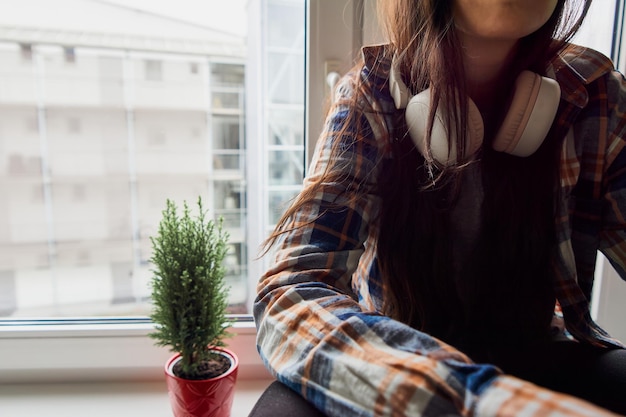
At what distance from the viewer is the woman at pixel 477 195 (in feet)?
2.03

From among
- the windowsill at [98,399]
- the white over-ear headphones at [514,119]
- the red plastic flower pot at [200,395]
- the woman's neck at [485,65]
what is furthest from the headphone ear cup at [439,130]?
the windowsill at [98,399]

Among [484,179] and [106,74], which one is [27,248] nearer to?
[106,74]

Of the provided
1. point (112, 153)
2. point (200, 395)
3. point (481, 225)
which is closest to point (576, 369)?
point (481, 225)

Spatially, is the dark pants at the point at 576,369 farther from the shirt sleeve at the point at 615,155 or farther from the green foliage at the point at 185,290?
the green foliage at the point at 185,290

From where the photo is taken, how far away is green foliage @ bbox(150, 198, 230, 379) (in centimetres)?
80

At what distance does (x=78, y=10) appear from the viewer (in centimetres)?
96

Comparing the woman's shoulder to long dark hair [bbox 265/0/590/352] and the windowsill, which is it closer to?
long dark hair [bbox 265/0/590/352]

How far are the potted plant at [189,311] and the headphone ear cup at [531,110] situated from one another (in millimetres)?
534

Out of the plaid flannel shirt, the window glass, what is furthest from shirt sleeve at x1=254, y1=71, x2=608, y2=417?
the window glass

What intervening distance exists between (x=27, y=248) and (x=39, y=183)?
16 cm

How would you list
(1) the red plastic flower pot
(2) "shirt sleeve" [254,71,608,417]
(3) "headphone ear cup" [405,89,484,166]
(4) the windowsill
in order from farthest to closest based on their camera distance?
(4) the windowsill → (1) the red plastic flower pot → (3) "headphone ear cup" [405,89,484,166] → (2) "shirt sleeve" [254,71,608,417]

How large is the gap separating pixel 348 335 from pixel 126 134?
78 cm

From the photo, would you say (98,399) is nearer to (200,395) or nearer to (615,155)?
(200,395)

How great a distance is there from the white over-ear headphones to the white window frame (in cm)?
34
